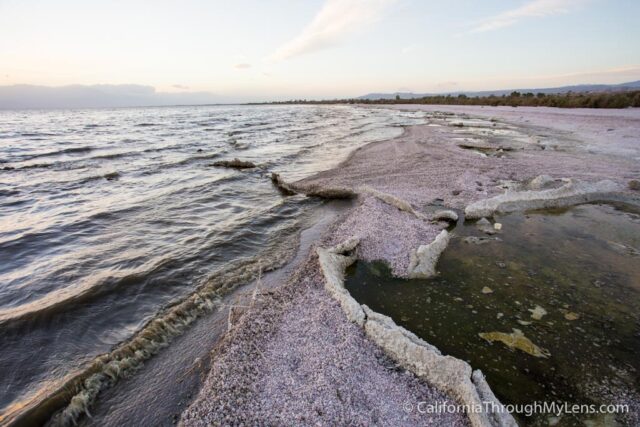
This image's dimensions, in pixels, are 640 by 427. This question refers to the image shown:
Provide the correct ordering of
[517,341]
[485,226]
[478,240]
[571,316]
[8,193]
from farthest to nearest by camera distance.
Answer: [8,193]
[485,226]
[478,240]
[571,316]
[517,341]

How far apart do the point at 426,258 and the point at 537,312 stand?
2.18 metres

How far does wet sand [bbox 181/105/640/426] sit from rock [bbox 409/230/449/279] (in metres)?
0.27

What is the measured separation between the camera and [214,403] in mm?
3695

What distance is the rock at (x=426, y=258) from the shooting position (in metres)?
6.45

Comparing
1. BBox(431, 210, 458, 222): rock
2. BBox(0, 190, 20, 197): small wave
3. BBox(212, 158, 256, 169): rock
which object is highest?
BBox(431, 210, 458, 222): rock

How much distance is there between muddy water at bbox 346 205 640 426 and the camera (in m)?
3.97

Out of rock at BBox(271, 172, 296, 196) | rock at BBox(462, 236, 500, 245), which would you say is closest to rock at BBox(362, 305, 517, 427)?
rock at BBox(462, 236, 500, 245)

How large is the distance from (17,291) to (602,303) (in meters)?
11.5

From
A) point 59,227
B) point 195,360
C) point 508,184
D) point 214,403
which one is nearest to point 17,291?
point 59,227

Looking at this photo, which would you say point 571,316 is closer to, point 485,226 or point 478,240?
point 478,240

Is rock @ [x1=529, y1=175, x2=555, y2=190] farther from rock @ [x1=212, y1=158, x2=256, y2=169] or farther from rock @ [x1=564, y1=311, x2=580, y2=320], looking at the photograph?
rock @ [x1=212, y1=158, x2=256, y2=169]

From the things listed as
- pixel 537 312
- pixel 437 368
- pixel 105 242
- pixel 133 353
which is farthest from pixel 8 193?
pixel 537 312

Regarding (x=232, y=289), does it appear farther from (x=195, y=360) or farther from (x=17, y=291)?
(x=17, y=291)

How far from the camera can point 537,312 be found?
207 inches
